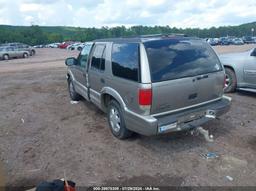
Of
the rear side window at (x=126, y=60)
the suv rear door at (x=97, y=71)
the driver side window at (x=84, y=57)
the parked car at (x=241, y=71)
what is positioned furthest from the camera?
the parked car at (x=241, y=71)

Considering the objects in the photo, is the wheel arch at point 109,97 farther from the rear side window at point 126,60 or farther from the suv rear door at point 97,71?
the rear side window at point 126,60

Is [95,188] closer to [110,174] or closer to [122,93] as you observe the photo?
[110,174]

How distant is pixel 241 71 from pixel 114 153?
4.86 metres

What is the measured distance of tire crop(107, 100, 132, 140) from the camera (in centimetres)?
469

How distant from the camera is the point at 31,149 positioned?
477 cm

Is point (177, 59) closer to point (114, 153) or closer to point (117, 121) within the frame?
point (117, 121)

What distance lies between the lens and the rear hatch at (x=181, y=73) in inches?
156

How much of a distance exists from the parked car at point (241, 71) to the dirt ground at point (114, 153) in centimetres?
92

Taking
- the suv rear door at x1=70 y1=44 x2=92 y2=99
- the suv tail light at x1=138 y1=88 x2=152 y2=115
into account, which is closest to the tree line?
the suv rear door at x1=70 y1=44 x2=92 y2=99

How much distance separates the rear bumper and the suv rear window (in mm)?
604

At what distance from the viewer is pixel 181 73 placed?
13.6ft

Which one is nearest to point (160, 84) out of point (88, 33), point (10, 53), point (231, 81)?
point (231, 81)

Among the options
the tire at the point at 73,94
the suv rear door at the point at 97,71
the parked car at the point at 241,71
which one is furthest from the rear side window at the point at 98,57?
the parked car at the point at 241,71

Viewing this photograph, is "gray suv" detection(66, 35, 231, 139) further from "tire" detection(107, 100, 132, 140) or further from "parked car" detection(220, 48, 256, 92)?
"parked car" detection(220, 48, 256, 92)
